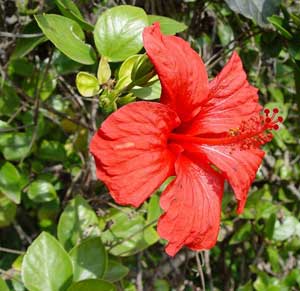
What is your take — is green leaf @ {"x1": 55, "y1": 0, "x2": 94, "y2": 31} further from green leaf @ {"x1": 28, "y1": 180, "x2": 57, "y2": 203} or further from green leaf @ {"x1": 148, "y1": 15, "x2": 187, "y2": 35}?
green leaf @ {"x1": 28, "y1": 180, "x2": 57, "y2": 203}

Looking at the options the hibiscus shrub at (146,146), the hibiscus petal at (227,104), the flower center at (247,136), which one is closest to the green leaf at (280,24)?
the hibiscus shrub at (146,146)

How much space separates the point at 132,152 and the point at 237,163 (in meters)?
0.33

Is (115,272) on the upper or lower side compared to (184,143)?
lower

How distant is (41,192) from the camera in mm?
1559

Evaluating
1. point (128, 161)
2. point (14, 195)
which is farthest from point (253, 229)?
point (128, 161)

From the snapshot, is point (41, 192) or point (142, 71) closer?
point (142, 71)

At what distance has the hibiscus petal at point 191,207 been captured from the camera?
1081 mm

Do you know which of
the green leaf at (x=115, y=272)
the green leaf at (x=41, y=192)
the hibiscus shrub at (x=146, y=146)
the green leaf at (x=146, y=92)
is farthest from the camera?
the green leaf at (x=41, y=192)

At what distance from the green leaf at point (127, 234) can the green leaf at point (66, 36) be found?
19.2 inches

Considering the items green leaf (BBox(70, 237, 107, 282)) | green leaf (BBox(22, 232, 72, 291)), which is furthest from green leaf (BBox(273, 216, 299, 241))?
green leaf (BBox(22, 232, 72, 291))

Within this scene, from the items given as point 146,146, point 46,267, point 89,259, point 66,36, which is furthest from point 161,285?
point 66,36

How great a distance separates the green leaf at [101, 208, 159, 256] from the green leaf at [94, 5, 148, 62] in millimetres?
490

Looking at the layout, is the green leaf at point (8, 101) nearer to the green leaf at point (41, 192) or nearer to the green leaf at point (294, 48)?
the green leaf at point (41, 192)

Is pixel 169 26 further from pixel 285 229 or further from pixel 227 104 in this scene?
pixel 285 229
